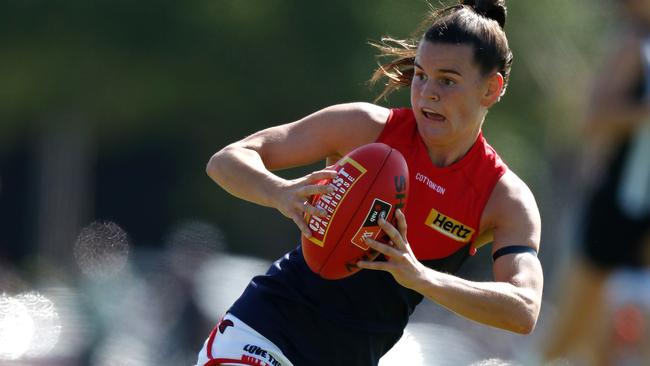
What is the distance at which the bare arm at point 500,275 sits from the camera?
3.46 meters

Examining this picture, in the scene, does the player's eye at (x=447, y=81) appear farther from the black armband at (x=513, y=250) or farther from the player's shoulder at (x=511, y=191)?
the black armband at (x=513, y=250)

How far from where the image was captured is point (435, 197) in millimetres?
4016

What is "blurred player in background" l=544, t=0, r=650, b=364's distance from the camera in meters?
5.23

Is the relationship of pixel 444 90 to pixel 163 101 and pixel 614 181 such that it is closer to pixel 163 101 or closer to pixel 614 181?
pixel 614 181

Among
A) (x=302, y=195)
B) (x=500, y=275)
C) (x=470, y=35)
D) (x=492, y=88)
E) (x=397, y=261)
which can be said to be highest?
(x=470, y=35)

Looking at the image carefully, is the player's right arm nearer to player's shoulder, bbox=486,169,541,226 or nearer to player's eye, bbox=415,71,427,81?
player's eye, bbox=415,71,427,81

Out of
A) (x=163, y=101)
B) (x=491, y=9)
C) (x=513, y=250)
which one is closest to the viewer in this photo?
(x=513, y=250)

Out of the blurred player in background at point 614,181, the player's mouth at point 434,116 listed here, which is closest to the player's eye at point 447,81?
the player's mouth at point 434,116

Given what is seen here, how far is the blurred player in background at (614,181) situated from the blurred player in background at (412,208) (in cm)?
127

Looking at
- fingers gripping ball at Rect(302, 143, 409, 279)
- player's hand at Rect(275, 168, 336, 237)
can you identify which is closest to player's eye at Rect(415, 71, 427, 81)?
fingers gripping ball at Rect(302, 143, 409, 279)

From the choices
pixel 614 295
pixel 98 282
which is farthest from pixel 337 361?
pixel 98 282

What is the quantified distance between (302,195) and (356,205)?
170mm

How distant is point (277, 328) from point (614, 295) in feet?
6.69

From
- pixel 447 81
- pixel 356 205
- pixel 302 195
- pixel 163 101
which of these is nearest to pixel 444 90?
pixel 447 81
